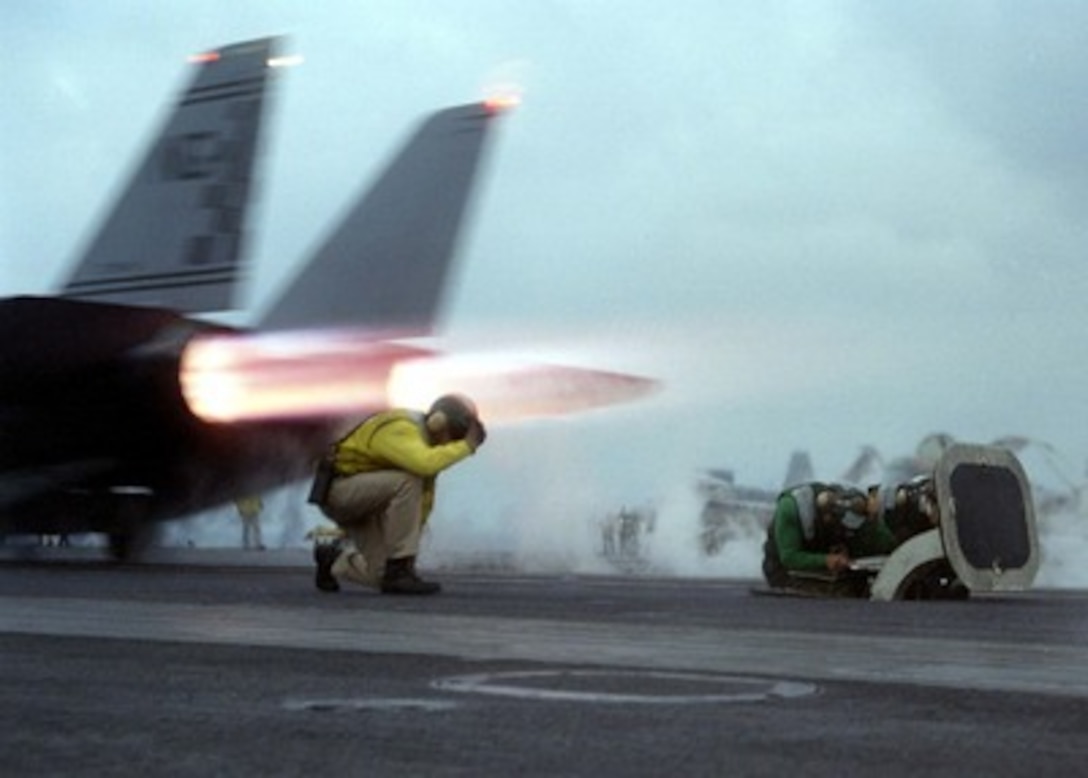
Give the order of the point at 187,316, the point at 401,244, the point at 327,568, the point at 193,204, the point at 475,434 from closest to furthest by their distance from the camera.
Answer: the point at 475,434 → the point at 327,568 → the point at 187,316 → the point at 193,204 → the point at 401,244

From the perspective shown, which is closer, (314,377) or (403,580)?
(403,580)

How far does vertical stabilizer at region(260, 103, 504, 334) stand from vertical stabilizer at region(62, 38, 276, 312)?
117cm

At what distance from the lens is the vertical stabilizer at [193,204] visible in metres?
20.2

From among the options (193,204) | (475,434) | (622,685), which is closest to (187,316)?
(193,204)

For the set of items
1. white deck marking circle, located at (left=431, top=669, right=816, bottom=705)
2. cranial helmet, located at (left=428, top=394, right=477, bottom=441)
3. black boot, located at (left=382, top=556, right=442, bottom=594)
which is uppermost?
cranial helmet, located at (left=428, top=394, right=477, bottom=441)

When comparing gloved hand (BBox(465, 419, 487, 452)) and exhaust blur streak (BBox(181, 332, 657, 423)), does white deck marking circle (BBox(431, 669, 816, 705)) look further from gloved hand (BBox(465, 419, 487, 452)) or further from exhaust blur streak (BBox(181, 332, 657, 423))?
exhaust blur streak (BBox(181, 332, 657, 423))

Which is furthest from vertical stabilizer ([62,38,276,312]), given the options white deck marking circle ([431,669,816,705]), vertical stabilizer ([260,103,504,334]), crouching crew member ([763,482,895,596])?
white deck marking circle ([431,669,816,705])

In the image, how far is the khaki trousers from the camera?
11.5 m

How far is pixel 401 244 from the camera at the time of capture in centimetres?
2127

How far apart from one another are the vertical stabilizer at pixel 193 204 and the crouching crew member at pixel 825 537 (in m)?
9.25

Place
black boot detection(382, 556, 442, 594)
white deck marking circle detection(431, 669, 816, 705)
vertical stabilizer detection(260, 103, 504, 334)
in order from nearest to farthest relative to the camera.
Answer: white deck marking circle detection(431, 669, 816, 705) < black boot detection(382, 556, 442, 594) < vertical stabilizer detection(260, 103, 504, 334)

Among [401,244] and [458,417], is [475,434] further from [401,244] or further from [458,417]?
[401,244]

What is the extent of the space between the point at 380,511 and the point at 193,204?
10.00 meters

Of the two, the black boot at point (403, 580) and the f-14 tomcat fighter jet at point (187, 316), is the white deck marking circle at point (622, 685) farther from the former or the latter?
the f-14 tomcat fighter jet at point (187, 316)
